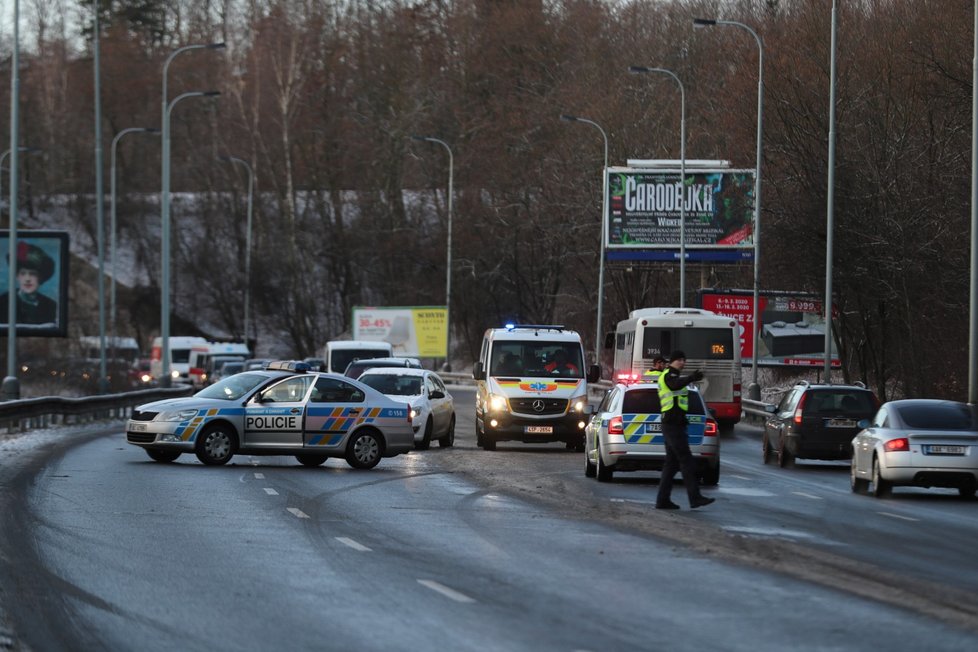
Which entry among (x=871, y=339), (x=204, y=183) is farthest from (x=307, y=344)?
(x=871, y=339)

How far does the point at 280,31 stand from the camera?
86188 millimetres

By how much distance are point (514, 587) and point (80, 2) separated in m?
103

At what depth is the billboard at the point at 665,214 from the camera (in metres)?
59.5

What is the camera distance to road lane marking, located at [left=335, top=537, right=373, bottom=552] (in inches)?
581

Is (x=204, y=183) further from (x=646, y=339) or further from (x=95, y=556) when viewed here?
(x=95, y=556)

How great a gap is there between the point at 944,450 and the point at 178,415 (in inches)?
445

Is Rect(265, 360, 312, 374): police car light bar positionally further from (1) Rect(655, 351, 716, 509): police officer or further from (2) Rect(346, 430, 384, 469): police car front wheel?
(1) Rect(655, 351, 716, 509): police officer

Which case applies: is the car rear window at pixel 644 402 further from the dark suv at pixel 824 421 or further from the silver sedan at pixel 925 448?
the dark suv at pixel 824 421

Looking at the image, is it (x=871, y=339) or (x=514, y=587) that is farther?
(x=871, y=339)

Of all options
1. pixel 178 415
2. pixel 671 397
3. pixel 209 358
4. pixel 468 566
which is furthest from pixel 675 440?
pixel 209 358

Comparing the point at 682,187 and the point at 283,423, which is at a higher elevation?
the point at 682,187

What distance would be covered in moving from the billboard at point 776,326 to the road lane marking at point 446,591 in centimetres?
4008

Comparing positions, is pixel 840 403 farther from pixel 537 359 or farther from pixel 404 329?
pixel 404 329

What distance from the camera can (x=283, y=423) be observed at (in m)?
27.0
